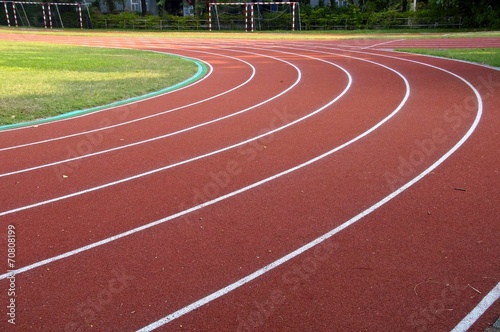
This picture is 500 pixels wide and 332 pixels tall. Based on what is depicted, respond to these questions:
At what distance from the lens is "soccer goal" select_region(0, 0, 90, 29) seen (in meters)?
36.9

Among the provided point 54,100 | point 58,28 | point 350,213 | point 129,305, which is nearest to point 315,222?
point 350,213

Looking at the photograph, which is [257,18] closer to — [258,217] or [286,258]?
[258,217]

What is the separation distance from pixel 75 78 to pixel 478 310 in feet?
36.8

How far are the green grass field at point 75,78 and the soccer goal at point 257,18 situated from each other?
16.7 metres

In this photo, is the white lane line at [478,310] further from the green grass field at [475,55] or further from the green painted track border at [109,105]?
the green grass field at [475,55]

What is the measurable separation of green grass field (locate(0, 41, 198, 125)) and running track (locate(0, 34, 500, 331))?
1101 mm

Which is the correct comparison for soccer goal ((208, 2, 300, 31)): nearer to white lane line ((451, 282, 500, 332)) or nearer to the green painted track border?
the green painted track border

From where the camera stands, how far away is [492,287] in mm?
3377

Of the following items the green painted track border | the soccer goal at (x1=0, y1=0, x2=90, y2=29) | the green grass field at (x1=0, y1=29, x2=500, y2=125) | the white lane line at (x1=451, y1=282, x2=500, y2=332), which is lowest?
the white lane line at (x1=451, y1=282, x2=500, y2=332)

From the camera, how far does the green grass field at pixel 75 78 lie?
9312 mm

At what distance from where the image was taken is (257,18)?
113 feet

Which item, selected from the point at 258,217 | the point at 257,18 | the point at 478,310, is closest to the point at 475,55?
the point at 258,217

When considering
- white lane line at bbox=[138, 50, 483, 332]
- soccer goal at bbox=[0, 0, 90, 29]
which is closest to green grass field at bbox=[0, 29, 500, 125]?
white lane line at bbox=[138, 50, 483, 332]

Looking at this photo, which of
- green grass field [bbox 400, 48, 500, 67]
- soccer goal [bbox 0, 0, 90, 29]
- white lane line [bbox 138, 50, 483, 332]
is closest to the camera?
white lane line [bbox 138, 50, 483, 332]
